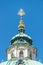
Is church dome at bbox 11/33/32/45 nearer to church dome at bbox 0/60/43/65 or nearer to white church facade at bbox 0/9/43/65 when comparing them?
white church facade at bbox 0/9/43/65

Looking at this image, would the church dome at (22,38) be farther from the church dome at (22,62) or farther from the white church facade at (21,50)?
the church dome at (22,62)

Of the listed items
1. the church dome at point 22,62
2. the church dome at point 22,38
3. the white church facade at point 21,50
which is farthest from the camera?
the church dome at point 22,38

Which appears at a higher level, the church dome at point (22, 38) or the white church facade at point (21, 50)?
the church dome at point (22, 38)

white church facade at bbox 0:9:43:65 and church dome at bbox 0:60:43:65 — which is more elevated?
white church facade at bbox 0:9:43:65

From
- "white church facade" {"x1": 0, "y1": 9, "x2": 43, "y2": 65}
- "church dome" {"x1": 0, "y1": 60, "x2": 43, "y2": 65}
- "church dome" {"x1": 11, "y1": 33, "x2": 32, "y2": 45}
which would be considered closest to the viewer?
"church dome" {"x1": 0, "y1": 60, "x2": 43, "y2": 65}

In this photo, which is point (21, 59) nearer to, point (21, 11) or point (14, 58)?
point (14, 58)

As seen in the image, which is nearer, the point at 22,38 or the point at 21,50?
the point at 21,50

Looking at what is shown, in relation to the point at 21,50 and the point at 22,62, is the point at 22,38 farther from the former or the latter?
the point at 22,62

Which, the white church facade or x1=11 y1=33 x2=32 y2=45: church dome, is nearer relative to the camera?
the white church facade

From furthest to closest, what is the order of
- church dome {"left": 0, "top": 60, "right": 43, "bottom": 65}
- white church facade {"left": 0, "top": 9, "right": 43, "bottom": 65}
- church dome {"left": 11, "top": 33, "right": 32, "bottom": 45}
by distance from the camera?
church dome {"left": 11, "top": 33, "right": 32, "bottom": 45}
white church facade {"left": 0, "top": 9, "right": 43, "bottom": 65}
church dome {"left": 0, "top": 60, "right": 43, "bottom": 65}

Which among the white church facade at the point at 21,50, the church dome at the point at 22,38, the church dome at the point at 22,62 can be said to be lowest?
the church dome at the point at 22,62

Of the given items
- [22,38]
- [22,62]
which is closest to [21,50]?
[22,38]

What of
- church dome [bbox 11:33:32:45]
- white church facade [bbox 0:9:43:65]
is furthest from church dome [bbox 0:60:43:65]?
church dome [bbox 11:33:32:45]

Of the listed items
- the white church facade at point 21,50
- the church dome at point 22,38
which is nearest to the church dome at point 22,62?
the white church facade at point 21,50
